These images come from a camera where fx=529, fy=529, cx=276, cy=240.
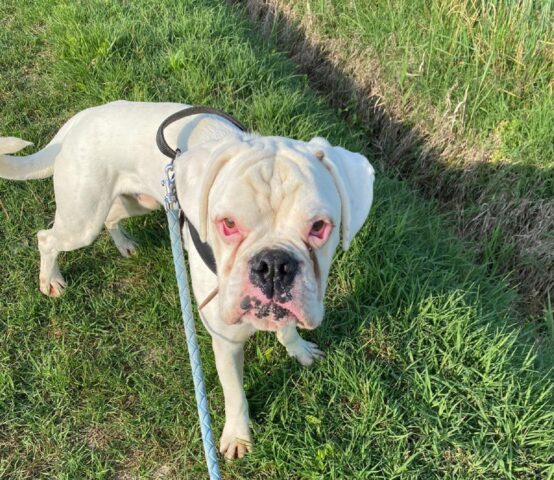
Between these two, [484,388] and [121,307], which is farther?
[121,307]

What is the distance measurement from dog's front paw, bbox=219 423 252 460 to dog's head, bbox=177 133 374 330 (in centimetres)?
92

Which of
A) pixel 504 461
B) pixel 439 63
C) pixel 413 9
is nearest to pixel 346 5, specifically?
pixel 413 9

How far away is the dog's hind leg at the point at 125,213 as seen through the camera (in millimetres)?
3059

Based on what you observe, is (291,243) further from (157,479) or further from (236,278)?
(157,479)

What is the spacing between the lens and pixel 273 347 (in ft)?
9.70

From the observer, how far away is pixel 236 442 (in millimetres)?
2600

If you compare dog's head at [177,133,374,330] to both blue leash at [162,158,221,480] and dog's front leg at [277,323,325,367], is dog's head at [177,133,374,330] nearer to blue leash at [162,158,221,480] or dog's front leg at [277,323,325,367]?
blue leash at [162,158,221,480]

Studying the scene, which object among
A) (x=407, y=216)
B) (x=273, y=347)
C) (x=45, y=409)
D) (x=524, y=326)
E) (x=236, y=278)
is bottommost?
(x=45, y=409)

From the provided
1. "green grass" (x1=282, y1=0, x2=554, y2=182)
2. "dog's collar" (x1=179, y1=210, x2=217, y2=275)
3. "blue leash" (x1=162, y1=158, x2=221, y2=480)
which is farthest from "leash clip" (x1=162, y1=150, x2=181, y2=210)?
"green grass" (x1=282, y1=0, x2=554, y2=182)

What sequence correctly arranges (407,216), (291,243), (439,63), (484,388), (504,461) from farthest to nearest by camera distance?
(439,63)
(407,216)
(484,388)
(504,461)
(291,243)

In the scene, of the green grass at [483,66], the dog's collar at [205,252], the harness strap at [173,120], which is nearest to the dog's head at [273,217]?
the dog's collar at [205,252]

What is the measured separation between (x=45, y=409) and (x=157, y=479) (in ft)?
2.41

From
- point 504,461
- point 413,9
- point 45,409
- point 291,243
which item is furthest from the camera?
point 413,9

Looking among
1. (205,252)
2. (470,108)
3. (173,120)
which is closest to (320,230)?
(205,252)
